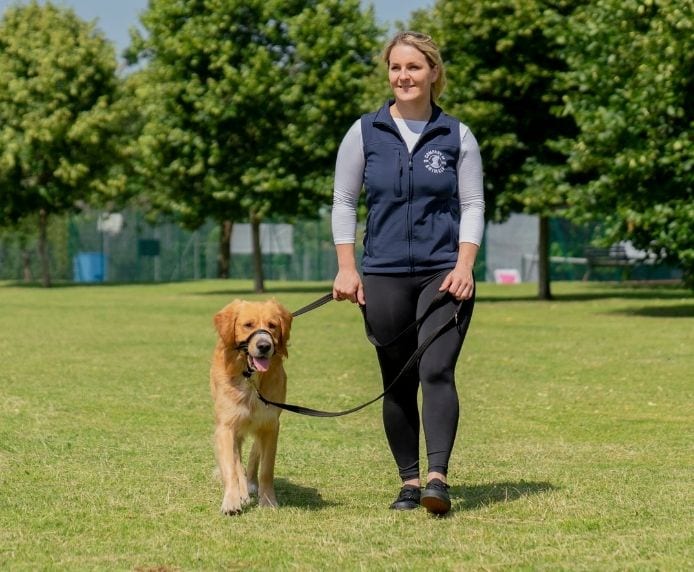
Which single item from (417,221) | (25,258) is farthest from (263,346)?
(25,258)

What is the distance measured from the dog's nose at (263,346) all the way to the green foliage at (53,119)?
4655 cm

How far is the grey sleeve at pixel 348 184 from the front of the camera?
7.09 m

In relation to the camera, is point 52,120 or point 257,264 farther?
point 52,120

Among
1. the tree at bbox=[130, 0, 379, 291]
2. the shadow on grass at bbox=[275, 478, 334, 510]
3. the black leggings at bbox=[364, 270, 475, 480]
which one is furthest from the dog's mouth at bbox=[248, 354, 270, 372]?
the tree at bbox=[130, 0, 379, 291]

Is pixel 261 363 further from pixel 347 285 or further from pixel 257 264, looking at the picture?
pixel 257 264

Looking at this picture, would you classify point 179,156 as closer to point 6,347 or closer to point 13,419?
point 6,347

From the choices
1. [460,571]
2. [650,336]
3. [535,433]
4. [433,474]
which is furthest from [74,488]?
[650,336]

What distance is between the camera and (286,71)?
4388cm

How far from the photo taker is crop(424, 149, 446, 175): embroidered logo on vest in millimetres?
6918

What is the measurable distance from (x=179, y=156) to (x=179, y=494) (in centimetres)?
3650

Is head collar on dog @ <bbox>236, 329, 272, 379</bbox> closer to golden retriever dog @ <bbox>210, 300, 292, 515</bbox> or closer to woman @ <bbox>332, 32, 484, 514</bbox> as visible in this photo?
golden retriever dog @ <bbox>210, 300, 292, 515</bbox>

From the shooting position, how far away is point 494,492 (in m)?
7.77

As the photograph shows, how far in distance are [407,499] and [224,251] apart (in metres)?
56.6

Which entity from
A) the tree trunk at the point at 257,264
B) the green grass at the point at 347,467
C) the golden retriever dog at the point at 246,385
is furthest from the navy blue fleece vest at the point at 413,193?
the tree trunk at the point at 257,264
